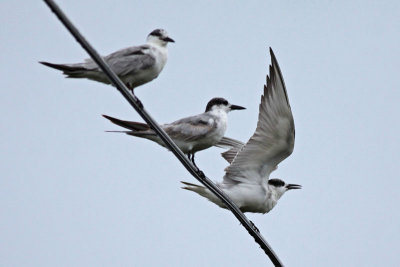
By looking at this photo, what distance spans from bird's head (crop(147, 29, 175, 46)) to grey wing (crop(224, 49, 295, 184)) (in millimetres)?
1227

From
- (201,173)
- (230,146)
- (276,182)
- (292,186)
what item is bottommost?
(292,186)

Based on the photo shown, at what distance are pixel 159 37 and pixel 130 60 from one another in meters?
1.03

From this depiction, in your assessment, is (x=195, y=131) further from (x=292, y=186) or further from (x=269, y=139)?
(x=292, y=186)

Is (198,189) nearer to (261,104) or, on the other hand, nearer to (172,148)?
(261,104)

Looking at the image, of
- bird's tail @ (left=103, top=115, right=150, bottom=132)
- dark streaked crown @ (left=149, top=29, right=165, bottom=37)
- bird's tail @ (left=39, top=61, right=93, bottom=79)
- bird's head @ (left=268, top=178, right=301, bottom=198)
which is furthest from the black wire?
dark streaked crown @ (left=149, top=29, right=165, bottom=37)

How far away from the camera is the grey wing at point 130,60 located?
6773mm

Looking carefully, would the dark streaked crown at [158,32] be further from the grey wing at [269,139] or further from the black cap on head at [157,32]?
the grey wing at [269,139]

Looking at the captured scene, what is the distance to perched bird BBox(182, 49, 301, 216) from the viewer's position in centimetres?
770

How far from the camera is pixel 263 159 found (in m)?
8.25

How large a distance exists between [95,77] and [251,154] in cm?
249

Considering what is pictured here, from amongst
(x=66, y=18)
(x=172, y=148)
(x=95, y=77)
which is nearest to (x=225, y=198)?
(x=172, y=148)

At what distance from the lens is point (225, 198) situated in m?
6.49

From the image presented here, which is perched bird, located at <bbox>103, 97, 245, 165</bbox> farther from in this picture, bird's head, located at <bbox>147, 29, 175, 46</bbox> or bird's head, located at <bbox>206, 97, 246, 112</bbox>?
bird's head, located at <bbox>147, 29, 175, 46</bbox>

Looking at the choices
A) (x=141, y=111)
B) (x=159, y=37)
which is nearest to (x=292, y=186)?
(x=159, y=37)
